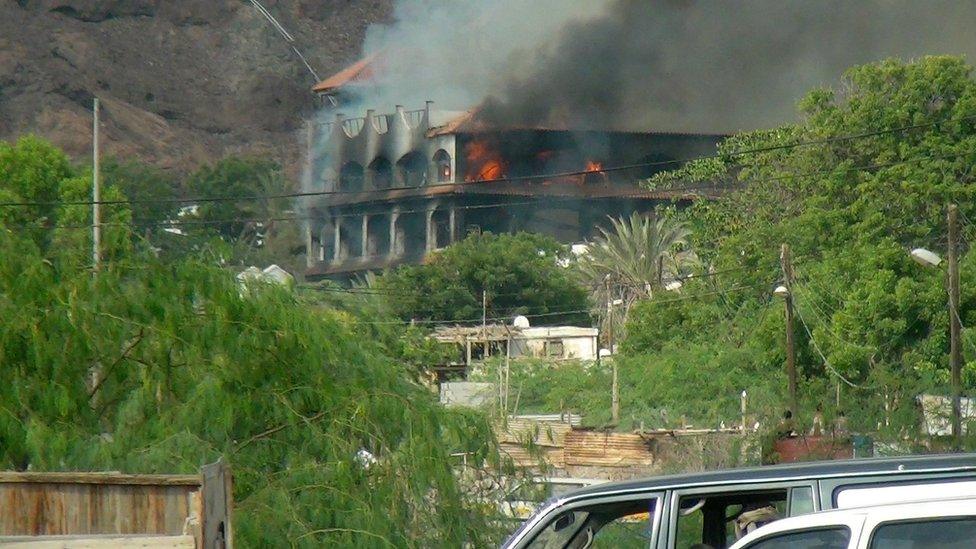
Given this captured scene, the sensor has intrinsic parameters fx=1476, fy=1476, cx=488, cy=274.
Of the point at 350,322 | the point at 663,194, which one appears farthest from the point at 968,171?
the point at 663,194

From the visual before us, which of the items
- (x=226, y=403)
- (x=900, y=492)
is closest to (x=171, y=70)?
(x=226, y=403)

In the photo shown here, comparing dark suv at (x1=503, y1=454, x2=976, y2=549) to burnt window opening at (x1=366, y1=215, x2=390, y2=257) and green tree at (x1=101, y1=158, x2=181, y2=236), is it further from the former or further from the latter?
burnt window opening at (x1=366, y1=215, x2=390, y2=257)

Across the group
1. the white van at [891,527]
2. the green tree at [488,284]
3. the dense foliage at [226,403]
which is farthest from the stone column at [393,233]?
the white van at [891,527]

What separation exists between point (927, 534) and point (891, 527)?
10 centimetres

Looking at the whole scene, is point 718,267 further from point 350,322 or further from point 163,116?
point 163,116

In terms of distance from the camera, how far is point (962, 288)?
1085 inches

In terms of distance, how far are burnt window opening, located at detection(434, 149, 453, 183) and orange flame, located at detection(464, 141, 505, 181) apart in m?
1.02

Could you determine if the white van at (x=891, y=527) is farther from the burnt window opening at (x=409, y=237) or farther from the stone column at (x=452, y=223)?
the burnt window opening at (x=409, y=237)

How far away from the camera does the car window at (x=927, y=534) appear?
13.0ft

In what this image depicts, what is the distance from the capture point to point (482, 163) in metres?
73.4

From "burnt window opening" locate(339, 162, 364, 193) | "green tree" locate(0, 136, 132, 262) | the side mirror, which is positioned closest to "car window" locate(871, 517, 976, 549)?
the side mirror

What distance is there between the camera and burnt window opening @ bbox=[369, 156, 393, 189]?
254ft

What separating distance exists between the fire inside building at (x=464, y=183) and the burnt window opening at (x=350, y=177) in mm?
56

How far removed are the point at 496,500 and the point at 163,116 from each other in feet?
345
